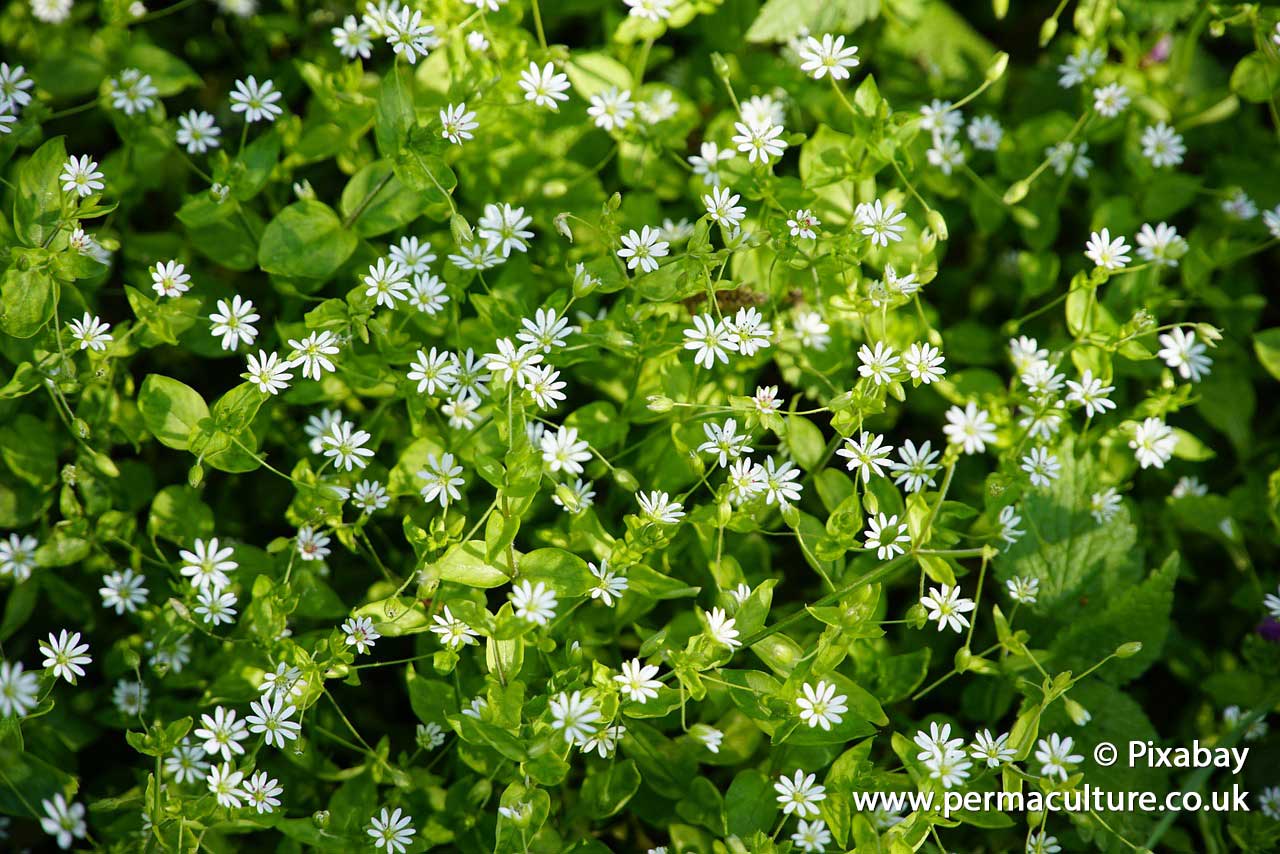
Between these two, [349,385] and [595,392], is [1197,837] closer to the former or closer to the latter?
[595,392]

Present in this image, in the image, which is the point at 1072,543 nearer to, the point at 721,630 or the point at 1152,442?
the point at 1152,442

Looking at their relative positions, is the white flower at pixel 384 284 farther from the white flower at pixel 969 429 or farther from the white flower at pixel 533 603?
the white flower at pixel 969 429

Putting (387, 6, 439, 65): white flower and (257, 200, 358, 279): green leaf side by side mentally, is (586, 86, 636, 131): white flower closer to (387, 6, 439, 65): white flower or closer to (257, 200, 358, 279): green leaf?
(387, 6, 439, 65): white flower

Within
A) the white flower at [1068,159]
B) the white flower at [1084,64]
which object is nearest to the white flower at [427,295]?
the white flower at [1068,159]

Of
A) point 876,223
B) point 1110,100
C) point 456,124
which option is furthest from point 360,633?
point 1110,100

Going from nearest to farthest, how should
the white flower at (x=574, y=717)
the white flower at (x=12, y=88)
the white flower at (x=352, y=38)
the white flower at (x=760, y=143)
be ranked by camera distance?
the white flower at (x=574, y=717), the white flower at (x=760, y=143), the white flower at (x=12, y=88), the white flower at (x=352, y=38)

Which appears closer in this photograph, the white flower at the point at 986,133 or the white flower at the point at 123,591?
the white flower at the point at 123,591

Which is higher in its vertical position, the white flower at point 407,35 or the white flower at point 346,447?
the white flower at point 407,35

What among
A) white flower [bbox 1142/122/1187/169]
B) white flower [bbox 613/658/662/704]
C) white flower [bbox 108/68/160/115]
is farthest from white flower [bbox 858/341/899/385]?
white flower [bbox 108/68/160/115]

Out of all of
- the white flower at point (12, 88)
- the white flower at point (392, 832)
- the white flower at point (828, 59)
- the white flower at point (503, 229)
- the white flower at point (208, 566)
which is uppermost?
the white flower at point (828, 59)
